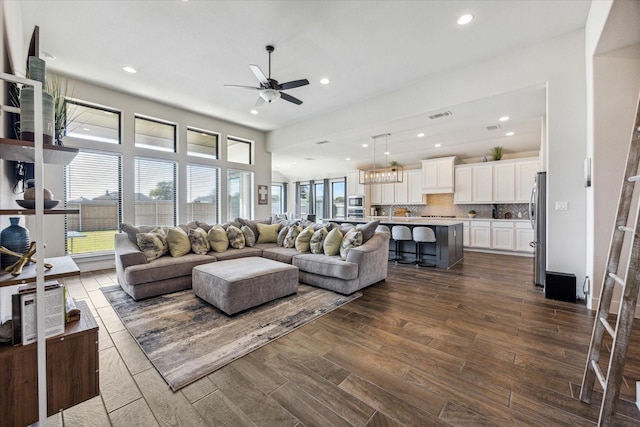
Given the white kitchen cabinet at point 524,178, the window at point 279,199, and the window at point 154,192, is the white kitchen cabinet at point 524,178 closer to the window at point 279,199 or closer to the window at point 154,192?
the window at point 154,192

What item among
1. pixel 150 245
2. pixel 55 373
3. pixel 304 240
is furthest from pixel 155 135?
pixel 55 373

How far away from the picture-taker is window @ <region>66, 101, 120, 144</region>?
4469 mm

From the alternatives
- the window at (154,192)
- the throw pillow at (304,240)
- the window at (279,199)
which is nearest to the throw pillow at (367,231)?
the throw pillow at (304,240)

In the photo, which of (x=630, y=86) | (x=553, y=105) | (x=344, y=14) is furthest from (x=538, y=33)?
(x=344, y=14)

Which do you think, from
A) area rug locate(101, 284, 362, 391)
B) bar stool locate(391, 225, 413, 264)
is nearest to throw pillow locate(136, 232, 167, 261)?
area rug locate(101, 284, 362, 391)

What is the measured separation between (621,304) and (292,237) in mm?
3854

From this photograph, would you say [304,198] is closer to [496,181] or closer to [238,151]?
[238,151]

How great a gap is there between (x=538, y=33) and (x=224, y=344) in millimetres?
4852

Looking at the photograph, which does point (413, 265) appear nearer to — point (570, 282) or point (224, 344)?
point (570, 282)

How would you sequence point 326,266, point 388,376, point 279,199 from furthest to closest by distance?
1. point 279,199
2. point 326,266
3. point 388,376

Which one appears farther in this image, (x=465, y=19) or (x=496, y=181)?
(x=496, y=181)

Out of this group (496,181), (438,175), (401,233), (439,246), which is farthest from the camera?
(438,175)

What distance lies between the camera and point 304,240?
425 cm

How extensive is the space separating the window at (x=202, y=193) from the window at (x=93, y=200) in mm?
1329
